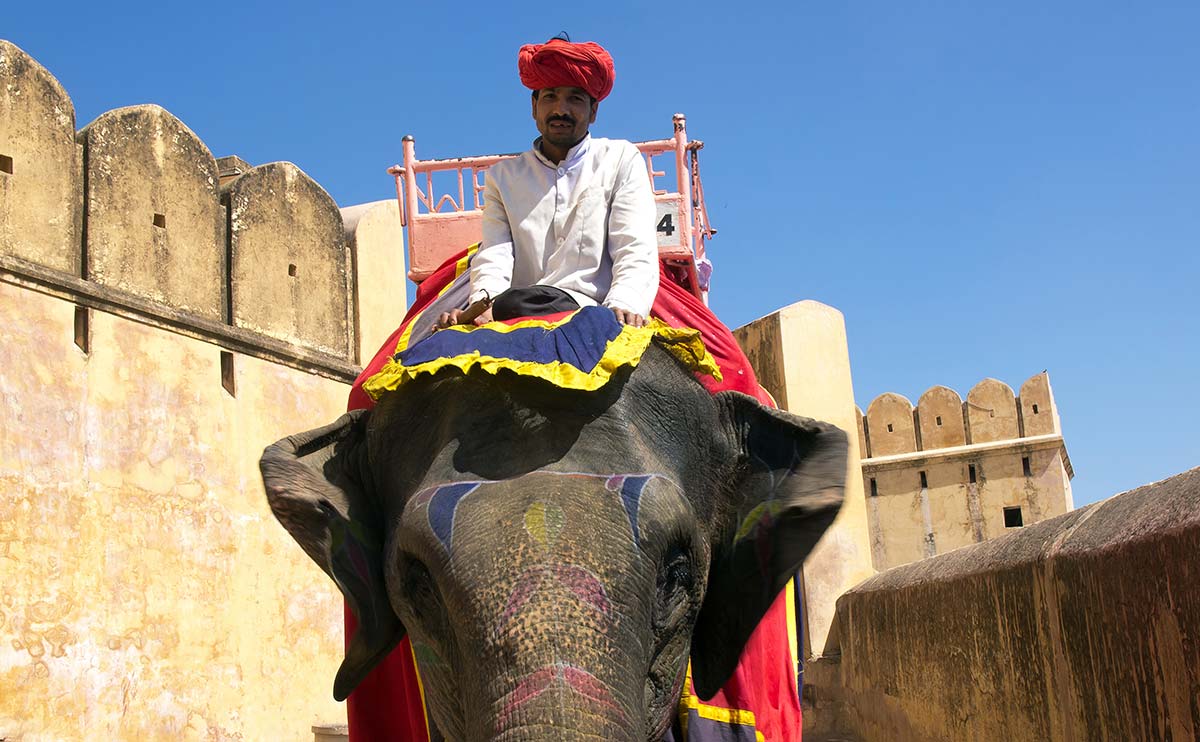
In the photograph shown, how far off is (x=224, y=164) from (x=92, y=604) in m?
3.84

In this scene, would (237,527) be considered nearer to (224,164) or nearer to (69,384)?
(69,384)

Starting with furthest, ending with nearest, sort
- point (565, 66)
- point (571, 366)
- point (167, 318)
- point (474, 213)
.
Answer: point (167, 318)
point (474, 213)
point (565, 66)
point (571, 366)

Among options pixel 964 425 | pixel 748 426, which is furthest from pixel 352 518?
pixel 964 425

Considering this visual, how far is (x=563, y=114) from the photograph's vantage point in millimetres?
3141

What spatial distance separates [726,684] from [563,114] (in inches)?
51.7

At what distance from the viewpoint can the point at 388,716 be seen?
10.6 feet

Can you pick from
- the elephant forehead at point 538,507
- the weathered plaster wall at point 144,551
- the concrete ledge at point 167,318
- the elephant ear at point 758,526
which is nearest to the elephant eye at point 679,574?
the elephant forehead at point 538,507

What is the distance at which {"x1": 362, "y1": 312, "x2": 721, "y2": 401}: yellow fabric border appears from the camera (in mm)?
2367

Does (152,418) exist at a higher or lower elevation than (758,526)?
higher

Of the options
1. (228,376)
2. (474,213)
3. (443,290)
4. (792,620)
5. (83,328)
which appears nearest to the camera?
(443,290)

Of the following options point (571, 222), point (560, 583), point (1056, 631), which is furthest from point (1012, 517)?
point (560, 583)

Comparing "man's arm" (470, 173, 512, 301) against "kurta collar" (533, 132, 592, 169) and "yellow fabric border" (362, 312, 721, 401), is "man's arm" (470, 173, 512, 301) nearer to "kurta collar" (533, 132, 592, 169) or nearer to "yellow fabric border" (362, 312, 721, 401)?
"kurta collar" (533, 132, 592, 169)

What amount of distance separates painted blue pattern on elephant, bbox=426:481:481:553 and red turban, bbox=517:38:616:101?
3.70 feet

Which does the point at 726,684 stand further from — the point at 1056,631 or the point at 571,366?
the point at 1056,631
